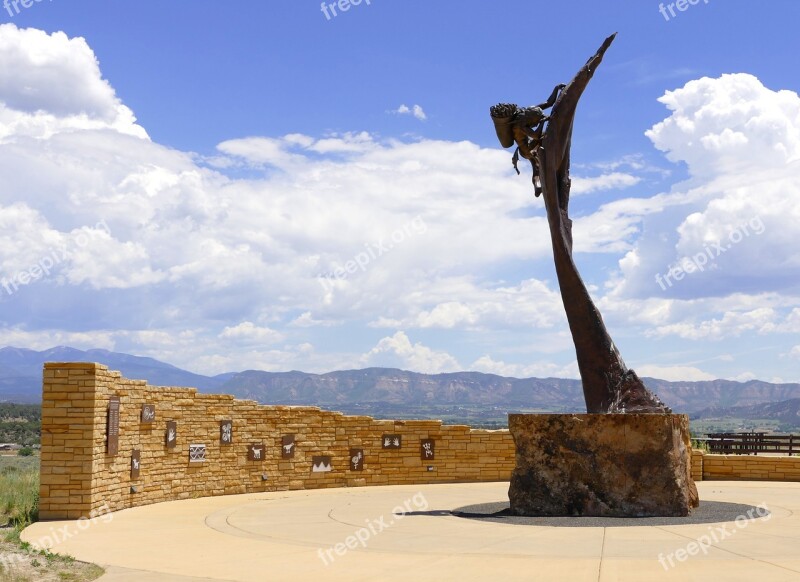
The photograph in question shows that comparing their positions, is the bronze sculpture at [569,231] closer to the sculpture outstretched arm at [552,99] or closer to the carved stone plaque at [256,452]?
the sculpture outstretched arm at [552,99]

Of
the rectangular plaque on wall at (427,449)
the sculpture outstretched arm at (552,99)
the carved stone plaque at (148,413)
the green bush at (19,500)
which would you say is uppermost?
the sculpture outstretched arm at (552,99)

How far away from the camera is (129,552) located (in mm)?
11273

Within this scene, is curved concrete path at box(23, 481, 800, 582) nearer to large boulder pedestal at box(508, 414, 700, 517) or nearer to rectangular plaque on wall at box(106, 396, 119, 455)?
rectangular plaque on wall at box(106, 396, 119, 455)

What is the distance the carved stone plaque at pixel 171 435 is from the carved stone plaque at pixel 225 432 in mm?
1146

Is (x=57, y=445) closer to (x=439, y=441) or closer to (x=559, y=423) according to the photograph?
(x=559, y=423)

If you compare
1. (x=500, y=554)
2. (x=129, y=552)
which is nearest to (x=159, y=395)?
(x=129, y=552)

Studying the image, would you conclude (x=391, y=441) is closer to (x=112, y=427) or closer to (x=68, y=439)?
(x=112, y=427)

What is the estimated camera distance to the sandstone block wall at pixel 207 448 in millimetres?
14734

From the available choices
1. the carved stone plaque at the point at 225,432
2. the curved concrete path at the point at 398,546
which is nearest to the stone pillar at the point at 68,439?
the curved concrete path at the point at 398,546

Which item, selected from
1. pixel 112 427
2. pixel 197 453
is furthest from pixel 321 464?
pixel 112 427

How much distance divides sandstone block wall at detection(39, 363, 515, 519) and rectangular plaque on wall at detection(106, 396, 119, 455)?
0.11m

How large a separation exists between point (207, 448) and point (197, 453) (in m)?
0.25

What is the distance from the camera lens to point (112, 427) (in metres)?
15.5

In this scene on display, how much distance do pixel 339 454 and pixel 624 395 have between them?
7786 mm
